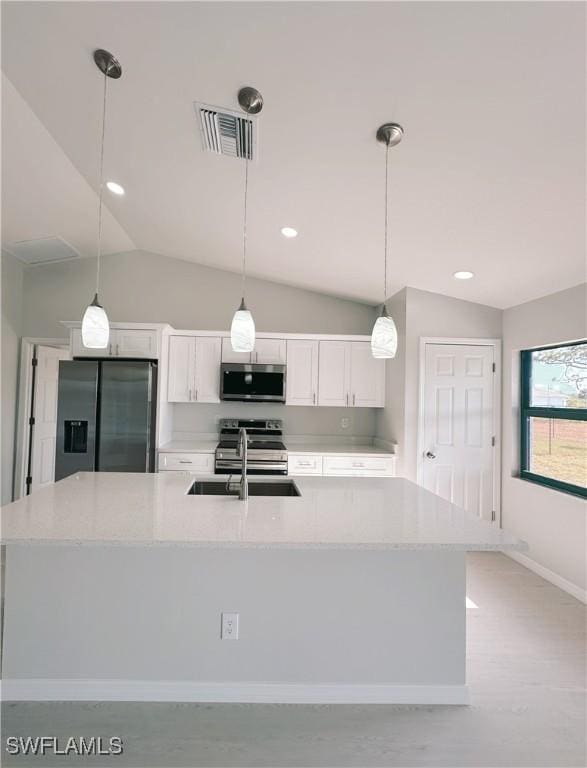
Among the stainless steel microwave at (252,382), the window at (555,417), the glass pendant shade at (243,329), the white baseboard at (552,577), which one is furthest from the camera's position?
the stainless steel microwave at (252,382)

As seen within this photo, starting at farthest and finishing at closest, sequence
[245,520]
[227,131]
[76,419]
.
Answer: [76,419]
[227,131]
[245,520]

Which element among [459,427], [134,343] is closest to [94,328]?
[134,343]

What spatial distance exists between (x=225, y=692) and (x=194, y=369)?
3064 mm

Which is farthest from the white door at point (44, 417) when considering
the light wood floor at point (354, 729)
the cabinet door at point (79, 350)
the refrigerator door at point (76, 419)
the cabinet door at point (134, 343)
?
the light wood floor at point (354, 729)

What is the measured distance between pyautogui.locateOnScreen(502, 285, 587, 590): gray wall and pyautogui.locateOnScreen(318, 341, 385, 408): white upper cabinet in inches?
49.1

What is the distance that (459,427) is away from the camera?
4.03 m

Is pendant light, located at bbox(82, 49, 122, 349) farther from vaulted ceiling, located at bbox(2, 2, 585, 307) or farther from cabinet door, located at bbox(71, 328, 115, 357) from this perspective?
cabinet door, located at bbox(71, 328, 115, 357)

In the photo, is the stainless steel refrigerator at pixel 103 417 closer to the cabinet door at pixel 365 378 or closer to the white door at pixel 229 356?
the white door at pixel 229 356

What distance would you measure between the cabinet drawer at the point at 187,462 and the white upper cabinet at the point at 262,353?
1.03m

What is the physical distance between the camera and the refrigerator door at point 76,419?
3951 millimetres

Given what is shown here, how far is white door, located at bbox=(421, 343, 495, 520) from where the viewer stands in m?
4.02

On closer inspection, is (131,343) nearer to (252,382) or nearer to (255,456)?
(252,382)

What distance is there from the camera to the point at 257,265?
4.42m

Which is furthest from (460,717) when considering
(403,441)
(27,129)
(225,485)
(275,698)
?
(27,129)
